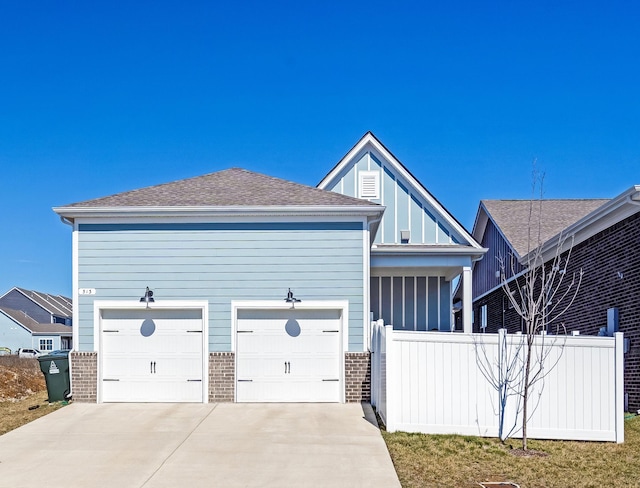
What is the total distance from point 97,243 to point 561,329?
11.8 metres

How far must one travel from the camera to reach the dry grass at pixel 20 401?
1159cm

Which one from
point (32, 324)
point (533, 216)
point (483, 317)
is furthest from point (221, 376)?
point (32, 324)

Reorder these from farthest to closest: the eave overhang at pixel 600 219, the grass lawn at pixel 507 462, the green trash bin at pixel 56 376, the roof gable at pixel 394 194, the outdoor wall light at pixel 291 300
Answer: the roof gable at pixel 394 194
the green trash bin at pixel 56 376
the outdoor wall light at pixel 291 300
the eave overhang at pixel 600 219
the grass lawn at pixel 507 462

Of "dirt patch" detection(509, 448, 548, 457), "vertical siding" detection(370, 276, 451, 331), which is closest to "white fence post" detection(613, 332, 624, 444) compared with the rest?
"dirt patch" detection(509, 448, 548, 457)

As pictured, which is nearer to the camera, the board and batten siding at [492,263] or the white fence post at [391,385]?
the white fence post at [391,385]

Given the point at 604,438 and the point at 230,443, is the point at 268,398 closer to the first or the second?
the point at 230,443

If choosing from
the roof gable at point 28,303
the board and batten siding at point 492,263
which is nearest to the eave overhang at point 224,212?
the board and batten siding at point 492,263

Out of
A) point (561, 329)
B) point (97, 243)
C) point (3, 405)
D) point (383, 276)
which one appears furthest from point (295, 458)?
point (561, 329)

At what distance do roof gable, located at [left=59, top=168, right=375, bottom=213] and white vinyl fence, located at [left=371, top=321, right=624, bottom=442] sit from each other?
390cm

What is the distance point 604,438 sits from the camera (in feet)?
32.1

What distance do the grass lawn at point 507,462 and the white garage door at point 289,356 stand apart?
3.01 meters

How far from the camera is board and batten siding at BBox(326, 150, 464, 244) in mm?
17484

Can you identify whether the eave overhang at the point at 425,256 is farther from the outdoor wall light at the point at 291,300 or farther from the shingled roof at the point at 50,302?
the shingled roof at the point at 50,302

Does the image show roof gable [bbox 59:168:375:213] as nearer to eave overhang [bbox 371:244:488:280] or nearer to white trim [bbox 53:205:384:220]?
white trim [bbox 53:205:384:220]
